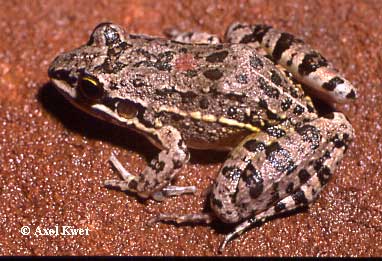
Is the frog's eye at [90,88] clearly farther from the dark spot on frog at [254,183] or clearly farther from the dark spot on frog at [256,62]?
the dark spot on frog at [254,183]

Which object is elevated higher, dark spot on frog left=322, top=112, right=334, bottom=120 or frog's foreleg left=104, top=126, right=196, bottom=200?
dark spot on frog left=322, top=112, right=334, bottom=120

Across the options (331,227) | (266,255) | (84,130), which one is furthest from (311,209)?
(84,130)

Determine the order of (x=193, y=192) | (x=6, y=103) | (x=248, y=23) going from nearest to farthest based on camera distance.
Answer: (x=193, y=192), (x=6, y=103), (x=248, y=23)

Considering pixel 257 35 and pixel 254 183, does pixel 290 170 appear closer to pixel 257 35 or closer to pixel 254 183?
pixel 254 183

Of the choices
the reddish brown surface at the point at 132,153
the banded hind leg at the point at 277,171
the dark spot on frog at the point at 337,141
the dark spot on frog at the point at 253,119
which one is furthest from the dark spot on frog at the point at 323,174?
the dark spot on frog at the point at 253,119

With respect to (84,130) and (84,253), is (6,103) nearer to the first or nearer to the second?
(84,130)

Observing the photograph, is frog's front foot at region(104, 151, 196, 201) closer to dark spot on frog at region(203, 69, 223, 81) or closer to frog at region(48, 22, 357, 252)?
frog at region(48, 22, 357, 252)
